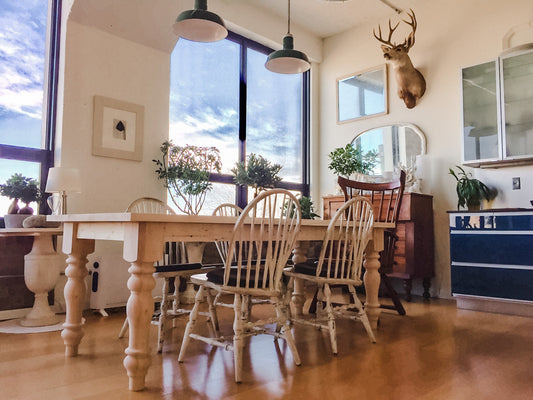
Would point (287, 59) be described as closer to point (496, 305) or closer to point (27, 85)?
point (27, 85)

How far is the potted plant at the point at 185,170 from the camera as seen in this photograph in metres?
3.96

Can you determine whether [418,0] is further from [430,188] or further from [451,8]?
[430,188]

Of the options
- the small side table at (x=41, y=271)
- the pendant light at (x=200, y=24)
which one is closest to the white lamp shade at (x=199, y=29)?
the pendant light at (x=200, y=24)

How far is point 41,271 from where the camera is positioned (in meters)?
3.03

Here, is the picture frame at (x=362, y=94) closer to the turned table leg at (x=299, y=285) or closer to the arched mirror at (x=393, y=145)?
the arched mirror at (x=393, y=145)

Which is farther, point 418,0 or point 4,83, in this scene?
point 418,0

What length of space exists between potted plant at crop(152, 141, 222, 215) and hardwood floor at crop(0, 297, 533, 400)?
1.53 m

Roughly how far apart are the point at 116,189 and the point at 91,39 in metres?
1.34

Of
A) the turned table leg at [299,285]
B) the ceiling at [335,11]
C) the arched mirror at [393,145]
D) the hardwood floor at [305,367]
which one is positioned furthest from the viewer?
the ceiling at [335,11]

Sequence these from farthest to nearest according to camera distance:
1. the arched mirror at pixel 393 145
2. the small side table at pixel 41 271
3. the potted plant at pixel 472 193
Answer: the arched mirror at pixel 393 145, the potted plant at pixel 472 193, the small side table at pixel 41 271

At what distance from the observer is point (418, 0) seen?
4.80 metres

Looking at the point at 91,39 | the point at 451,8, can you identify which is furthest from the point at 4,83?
the point at 451,8

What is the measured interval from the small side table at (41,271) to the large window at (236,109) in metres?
1.73

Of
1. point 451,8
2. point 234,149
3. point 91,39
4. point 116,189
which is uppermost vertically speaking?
point 451,8
